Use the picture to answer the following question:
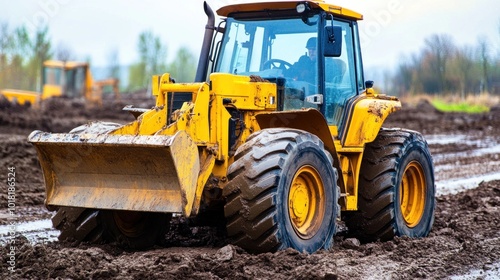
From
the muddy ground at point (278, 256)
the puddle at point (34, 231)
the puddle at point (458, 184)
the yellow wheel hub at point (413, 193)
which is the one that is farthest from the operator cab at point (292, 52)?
the puddle at point (458, 184)

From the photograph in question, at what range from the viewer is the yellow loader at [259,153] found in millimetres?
7156

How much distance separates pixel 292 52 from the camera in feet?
28.6

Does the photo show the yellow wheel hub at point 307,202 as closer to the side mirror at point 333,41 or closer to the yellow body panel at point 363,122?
the yellow body panel at point 363,122

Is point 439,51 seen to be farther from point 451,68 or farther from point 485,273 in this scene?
point 485,273

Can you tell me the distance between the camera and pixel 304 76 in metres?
8.63

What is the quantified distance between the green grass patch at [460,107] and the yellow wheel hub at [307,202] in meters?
28.8

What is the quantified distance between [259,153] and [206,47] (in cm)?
240

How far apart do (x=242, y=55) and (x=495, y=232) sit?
3.57 metres

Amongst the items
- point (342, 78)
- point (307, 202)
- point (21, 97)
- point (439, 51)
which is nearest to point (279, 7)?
point (342, 78)

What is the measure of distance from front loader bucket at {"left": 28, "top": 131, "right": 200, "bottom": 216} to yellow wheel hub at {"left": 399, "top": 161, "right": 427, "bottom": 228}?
3362mm

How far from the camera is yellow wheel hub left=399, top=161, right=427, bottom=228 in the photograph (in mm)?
9625

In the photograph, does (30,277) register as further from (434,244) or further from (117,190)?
(434,244)

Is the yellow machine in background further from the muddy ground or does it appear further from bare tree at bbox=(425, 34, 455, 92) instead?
the muddy ground

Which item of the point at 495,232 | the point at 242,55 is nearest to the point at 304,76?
the point at 242,55
